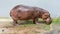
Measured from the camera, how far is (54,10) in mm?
2422

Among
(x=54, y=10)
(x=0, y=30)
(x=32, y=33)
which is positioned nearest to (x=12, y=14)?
(x=0, y=30)

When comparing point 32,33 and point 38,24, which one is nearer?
point 32,33

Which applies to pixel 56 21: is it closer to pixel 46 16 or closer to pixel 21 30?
pixel 46 16

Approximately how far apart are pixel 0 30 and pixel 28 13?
337 mm

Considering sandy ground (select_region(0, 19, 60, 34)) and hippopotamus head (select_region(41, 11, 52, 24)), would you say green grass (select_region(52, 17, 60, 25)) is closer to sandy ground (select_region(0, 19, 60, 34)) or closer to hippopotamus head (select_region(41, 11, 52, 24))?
hippopotamus head (select_region(41, 11, 52, 24))

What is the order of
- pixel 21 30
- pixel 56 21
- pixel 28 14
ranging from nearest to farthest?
pixel 21 30 → pixel 28 14 → pixel 56 21

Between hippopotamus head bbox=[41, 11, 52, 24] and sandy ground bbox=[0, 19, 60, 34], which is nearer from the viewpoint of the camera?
sandy ground bbox=[0, 19, 60, 34]

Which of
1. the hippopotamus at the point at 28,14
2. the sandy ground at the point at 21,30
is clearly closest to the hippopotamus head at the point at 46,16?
the hippopotamus at the point at 28,14

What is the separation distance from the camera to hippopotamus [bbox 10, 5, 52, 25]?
6.98 ft

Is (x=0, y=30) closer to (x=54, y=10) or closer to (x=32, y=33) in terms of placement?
(x=32, y=33)

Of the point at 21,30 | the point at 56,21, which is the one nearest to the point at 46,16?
the point at 56,21

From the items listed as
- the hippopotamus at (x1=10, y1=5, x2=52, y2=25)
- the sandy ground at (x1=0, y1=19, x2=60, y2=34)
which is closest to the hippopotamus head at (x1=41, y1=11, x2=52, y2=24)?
the hippopotamus at (x1=10, y1=5, x2=52, y2=25)

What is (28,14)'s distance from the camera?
213cm

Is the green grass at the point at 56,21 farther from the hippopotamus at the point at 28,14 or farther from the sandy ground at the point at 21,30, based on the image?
the sandy ground at the point at 21,30
